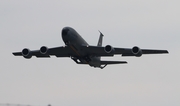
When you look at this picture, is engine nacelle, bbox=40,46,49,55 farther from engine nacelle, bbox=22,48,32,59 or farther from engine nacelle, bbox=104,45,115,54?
engine nacelle, bbox=104,45,115,54

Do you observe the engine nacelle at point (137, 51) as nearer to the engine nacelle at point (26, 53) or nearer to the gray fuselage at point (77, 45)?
the gray fuselage at point (77, 45)

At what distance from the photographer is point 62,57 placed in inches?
3098

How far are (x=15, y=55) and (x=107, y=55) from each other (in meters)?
14.0

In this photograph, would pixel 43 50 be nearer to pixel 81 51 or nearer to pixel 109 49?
pixel 81 51

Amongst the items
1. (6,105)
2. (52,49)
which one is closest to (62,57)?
(52,49)

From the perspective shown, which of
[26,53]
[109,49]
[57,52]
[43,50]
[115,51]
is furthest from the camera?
[26,53]

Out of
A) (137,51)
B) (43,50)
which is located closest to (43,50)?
(43,50)

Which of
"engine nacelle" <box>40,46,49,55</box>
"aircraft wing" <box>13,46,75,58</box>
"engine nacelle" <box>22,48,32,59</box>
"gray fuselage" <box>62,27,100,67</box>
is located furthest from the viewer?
"engine nacelle" <box>22,48,32,59</box>

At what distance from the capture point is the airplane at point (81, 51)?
236ft

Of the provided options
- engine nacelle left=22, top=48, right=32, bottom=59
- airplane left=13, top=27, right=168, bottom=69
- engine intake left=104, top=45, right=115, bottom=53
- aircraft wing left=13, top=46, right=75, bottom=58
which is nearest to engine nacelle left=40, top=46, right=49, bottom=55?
airplane left=13, top=27, right=168, bottom=69

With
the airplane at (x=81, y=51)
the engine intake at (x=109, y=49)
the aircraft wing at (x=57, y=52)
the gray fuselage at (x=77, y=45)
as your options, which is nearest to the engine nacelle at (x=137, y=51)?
the airplane at (x=81, y=51)

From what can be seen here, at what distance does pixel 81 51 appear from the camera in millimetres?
74250

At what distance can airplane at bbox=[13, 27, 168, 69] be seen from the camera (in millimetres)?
72000

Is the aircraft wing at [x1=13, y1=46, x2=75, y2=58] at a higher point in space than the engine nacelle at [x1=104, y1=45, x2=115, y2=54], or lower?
higher
